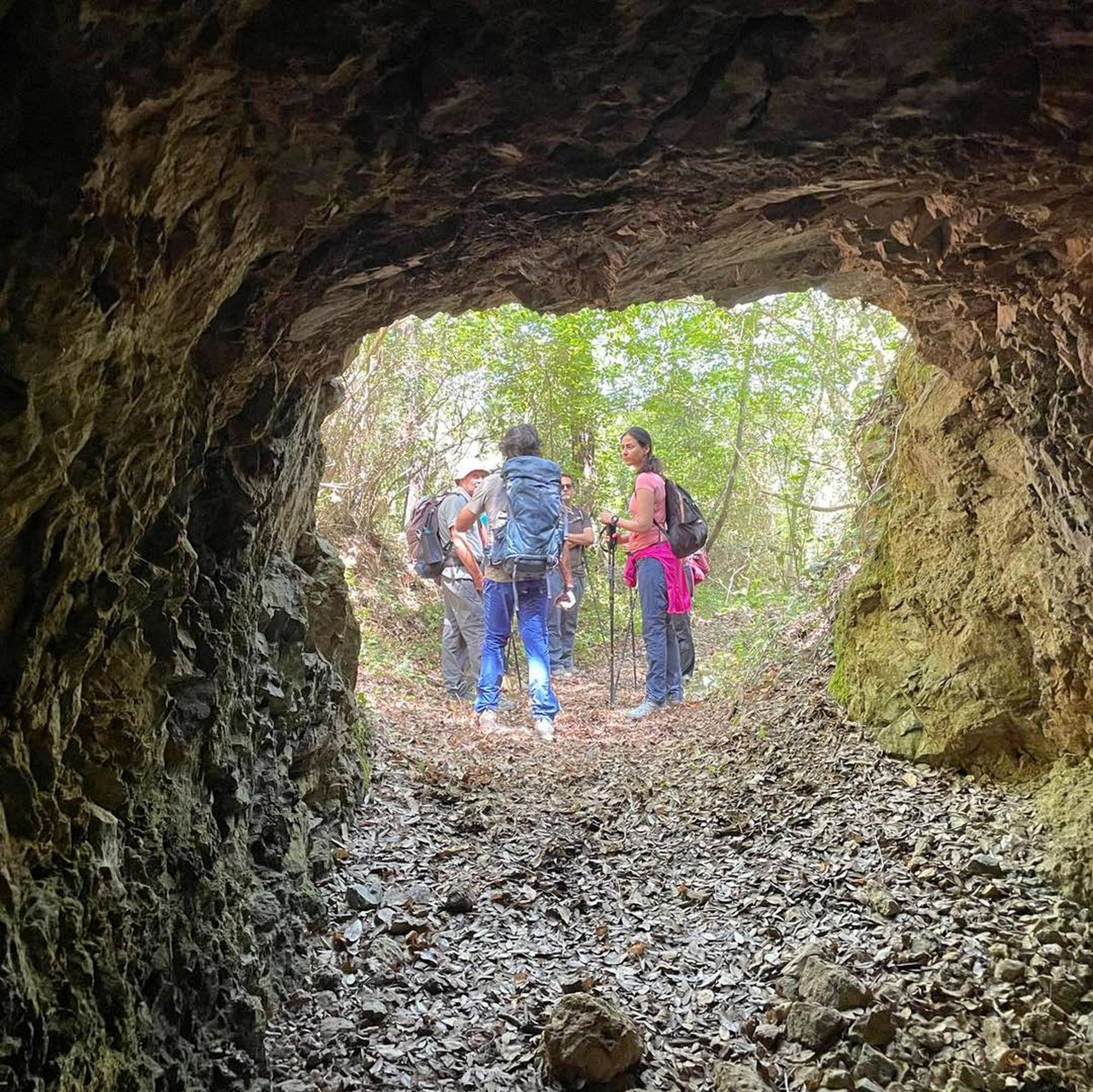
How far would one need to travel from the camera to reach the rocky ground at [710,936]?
2.87 metres

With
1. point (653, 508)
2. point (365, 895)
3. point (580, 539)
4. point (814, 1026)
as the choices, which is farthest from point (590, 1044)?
point (580, 539)

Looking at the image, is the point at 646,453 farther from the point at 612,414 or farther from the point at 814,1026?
the point at 612,414

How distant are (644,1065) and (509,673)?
304 inches

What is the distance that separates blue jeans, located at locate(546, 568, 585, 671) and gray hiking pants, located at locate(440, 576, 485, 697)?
205cm

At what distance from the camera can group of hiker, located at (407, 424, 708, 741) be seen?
23.6 ft

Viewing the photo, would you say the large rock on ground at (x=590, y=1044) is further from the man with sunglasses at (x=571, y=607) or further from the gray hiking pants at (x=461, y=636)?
the man with sunglasses at (x=571, y=607)

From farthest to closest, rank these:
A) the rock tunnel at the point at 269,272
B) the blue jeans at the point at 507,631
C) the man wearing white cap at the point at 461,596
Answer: the man wearing white cap at the point at 461,596
the blue jeans at the point at 507,631
the rock tunnel at the point at 269,272

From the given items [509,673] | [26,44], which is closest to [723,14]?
[26,44]

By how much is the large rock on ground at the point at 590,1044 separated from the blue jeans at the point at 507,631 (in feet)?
14.1

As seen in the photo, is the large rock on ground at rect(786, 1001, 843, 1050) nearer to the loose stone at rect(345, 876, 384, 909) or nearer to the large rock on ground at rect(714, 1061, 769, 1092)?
the large rock on ground at rect(714, 1061, 769, 1092)

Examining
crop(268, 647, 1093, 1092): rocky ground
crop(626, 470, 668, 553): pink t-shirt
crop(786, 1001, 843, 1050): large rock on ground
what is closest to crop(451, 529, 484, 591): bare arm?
crop(626, 470, 668, 553): pink t-shirt

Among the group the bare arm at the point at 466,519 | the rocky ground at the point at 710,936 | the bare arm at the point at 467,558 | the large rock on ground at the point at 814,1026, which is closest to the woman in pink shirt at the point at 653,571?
the bare arm at the point at 466,519

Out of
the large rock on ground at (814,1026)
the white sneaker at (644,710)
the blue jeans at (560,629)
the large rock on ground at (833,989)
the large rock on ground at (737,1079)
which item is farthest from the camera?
the blue jeans at (560,629)

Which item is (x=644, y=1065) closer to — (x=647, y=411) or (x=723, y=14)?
(x=723, y=14)
